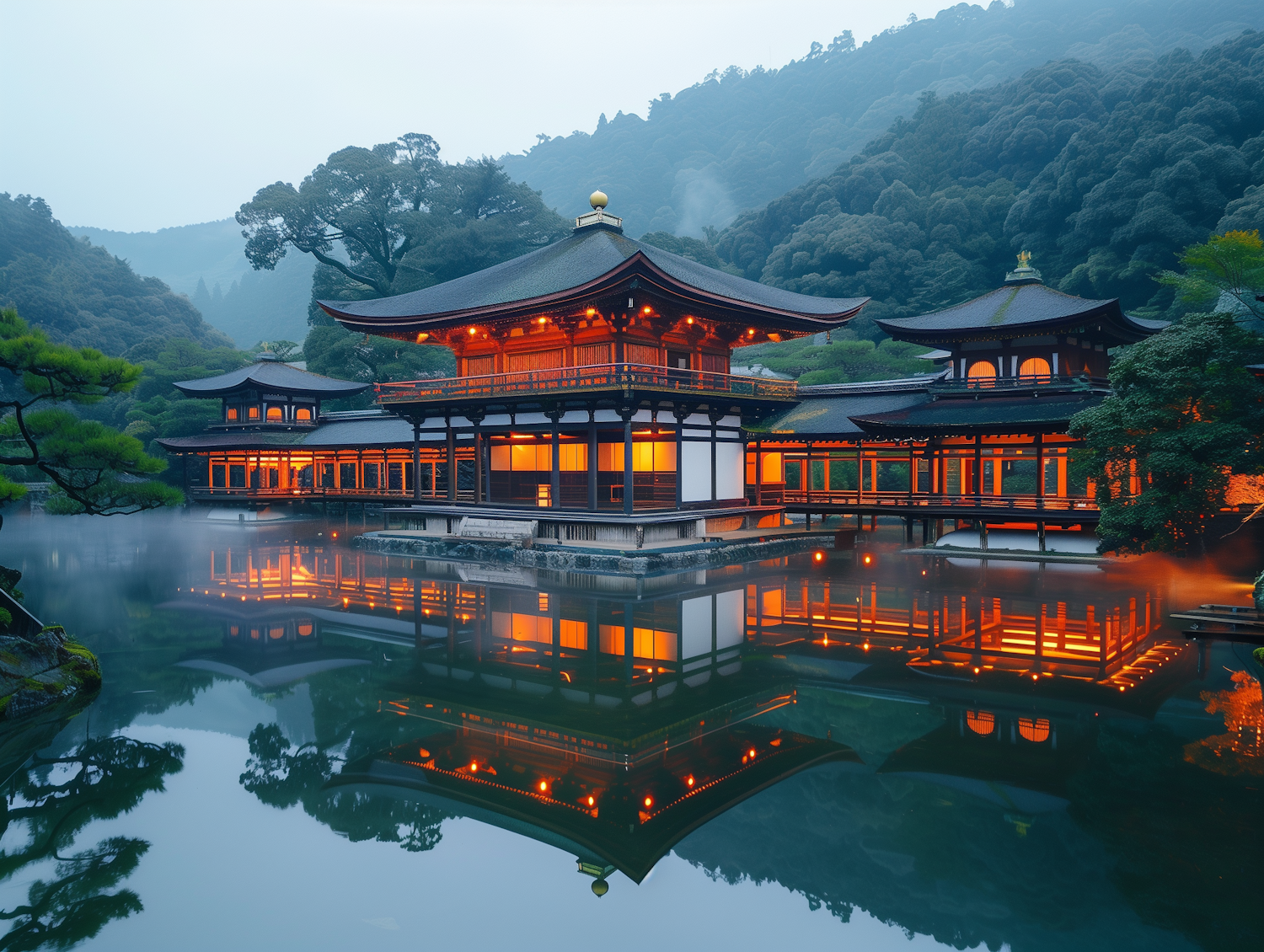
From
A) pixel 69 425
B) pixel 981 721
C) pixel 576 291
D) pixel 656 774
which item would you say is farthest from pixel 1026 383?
pixel 69 425

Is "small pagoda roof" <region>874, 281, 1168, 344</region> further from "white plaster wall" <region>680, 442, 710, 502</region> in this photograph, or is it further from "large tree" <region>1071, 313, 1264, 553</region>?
"white plaster wall" <region>680, 442, 710, 502</region>

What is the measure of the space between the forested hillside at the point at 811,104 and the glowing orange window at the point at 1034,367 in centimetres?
8304

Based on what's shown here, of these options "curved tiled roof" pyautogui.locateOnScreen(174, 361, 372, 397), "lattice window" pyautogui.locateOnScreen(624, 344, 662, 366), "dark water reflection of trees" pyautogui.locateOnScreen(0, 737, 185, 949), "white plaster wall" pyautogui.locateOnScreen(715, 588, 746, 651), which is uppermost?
"curved tiled roof" pyautogui.locateOnScreen(174, 361, 372, 397)

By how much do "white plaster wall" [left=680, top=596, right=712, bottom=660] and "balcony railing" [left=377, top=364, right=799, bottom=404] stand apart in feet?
29.8

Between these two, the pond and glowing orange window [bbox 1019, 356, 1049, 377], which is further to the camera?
glowing orange window [bbox 1019, 356, 1049, 377]

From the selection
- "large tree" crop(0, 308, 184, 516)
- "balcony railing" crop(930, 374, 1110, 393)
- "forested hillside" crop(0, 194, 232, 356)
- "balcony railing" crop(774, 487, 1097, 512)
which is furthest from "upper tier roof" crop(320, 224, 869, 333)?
"forested hillside" crop(0, 194, 232, 356)

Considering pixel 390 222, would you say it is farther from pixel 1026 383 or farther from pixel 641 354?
pixel 1026 383

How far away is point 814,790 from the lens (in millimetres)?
8875

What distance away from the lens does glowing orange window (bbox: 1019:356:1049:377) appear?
95.7 ft

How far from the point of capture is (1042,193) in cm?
6612

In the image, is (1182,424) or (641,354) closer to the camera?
(1182,424)

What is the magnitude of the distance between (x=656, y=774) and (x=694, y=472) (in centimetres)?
2152

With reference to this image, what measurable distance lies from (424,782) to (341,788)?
1004mm

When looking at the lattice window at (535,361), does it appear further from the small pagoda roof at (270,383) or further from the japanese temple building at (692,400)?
the small pagoda roof at (270,383)
